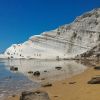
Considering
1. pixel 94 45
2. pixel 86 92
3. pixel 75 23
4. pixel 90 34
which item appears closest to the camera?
pixel 86 92

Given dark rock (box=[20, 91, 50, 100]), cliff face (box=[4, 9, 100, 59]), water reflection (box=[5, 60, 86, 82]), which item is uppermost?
cliff face (box=[4, 9, 100, 59])

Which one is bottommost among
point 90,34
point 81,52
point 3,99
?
point 3,99

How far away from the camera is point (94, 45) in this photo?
83000 mm

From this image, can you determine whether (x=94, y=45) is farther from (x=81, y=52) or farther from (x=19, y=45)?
(x=19, y=45)

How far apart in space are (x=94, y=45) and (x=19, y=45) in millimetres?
29842

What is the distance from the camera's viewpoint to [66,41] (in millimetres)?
92812

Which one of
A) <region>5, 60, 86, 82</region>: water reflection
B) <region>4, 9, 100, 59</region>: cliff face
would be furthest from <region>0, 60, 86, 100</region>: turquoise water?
<region>4, 9, 100, 59</region>: cliff face

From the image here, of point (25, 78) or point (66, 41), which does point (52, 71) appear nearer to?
point (25, 78)

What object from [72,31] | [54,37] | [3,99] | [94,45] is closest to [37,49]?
[54,37]

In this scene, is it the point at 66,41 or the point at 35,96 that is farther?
the point at 66,41

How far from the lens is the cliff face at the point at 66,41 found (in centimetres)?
8825

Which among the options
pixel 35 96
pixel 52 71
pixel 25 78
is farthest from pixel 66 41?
pixel 35 96

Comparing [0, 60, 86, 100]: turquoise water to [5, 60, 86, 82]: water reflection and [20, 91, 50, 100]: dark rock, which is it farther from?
[20, 91, 50, 100]: dark rock

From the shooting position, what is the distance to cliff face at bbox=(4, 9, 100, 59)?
88.2 metres
